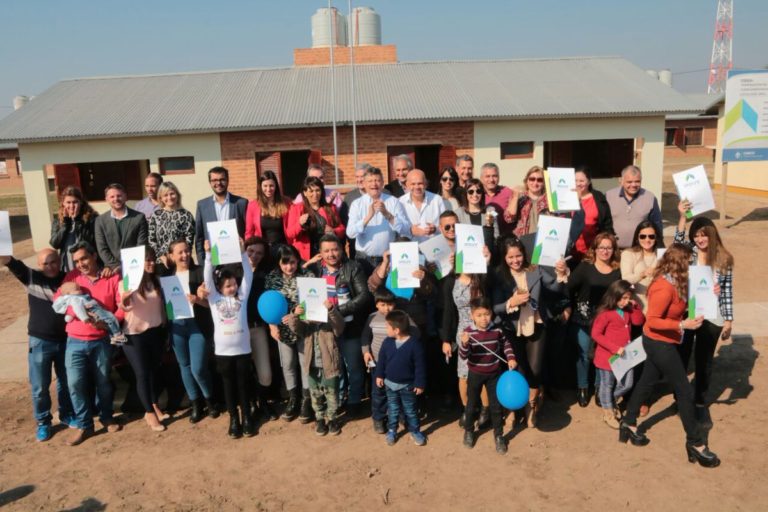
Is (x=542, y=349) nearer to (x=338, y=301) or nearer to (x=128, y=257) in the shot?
(x=338, y=301)

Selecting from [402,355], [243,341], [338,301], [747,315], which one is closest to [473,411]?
[402,355]

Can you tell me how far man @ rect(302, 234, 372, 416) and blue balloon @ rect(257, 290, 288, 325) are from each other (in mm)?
407

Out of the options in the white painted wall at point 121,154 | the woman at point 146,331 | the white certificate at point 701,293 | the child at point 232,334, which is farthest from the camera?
the white painted wall at point 121,154

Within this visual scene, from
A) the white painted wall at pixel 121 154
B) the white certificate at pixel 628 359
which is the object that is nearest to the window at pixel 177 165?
the white painted wall at pixel 121 154

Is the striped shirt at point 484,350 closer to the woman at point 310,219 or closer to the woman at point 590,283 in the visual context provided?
the woman at point 590,283

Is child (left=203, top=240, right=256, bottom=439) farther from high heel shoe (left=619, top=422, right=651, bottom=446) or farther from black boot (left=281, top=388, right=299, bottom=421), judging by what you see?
high heel shoe (left=619, top=422, right=651, bottom=446)

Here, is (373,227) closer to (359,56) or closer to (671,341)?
(671,341)

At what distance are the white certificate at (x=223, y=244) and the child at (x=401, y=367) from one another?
1.40 meters

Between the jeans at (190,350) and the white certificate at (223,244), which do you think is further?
the jeans at (190,350)

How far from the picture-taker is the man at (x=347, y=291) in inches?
187

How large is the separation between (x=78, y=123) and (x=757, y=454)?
1572 centimetres

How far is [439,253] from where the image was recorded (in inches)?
187

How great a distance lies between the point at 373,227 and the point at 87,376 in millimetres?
2858

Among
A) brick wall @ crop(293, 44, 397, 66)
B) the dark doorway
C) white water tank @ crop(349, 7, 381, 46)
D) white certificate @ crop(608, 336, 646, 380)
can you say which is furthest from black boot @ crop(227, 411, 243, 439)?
white water tank @ crop(349, 7, 381, 46)
